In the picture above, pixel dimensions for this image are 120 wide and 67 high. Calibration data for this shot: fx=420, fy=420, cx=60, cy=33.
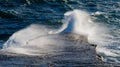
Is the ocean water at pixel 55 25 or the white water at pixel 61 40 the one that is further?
the ocean water at pixel 55 25

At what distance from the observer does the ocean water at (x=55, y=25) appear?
12.6 m

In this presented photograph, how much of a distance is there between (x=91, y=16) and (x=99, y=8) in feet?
5.93

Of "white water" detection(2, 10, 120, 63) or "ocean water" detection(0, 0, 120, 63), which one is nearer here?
"white water" detection(2, 10, 120, 63)

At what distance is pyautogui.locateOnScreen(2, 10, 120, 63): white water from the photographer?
38.2 feet

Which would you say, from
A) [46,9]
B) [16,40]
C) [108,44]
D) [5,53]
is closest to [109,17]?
[46,9]

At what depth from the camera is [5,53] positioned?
424 inches

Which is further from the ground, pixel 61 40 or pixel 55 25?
pixel 61 40

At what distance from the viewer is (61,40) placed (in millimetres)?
12547

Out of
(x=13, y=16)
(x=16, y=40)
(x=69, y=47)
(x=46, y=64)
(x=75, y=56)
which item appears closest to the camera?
(x=46, y=64)

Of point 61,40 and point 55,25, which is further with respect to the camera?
point 55,25

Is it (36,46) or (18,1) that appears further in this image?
(18,1)

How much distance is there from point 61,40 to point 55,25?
6982mm

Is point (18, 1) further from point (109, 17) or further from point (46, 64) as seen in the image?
point (46, 64)

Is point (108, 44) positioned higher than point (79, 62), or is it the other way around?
point (79, 62)
